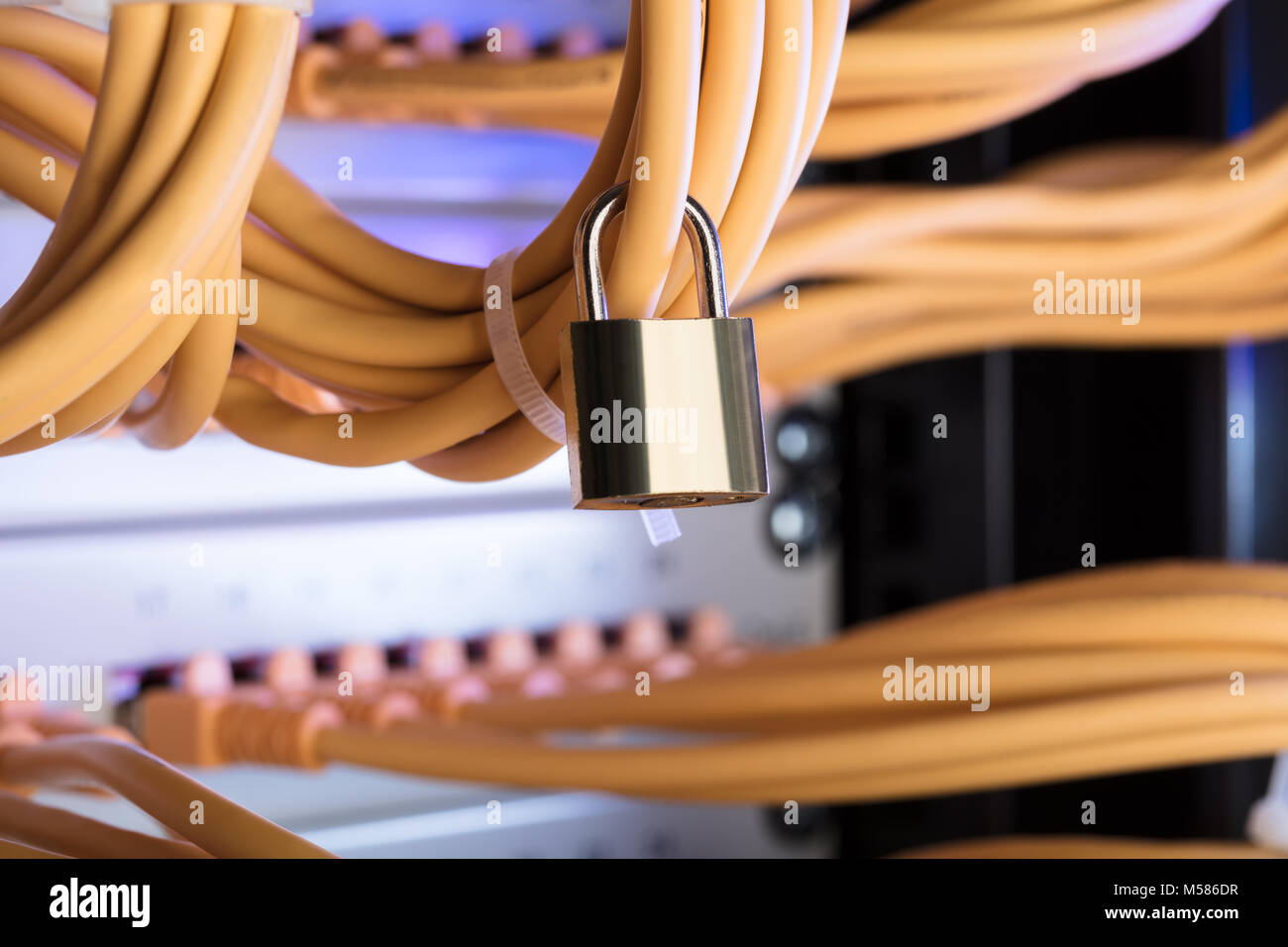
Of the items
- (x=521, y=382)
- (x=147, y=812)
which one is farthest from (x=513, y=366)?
(x=147, y=812)

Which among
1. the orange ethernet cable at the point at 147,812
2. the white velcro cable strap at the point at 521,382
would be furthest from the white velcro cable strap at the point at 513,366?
the orange ethernet cable at the point at 147,812

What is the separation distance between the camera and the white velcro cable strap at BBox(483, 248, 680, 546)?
360mm

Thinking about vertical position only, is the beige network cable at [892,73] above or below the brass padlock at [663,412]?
above

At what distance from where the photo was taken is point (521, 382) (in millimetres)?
361

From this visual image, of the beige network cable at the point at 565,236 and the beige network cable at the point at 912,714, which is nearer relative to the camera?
the beige network cable at the point at 565,236

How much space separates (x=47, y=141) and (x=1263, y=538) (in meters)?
0.60

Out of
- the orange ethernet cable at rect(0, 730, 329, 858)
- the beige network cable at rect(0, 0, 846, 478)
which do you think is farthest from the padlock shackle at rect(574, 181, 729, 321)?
the orange ethernet cable at rect(0, 730, 329, 858)

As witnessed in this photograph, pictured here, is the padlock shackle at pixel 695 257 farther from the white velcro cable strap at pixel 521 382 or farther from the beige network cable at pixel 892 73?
the beige network cable at pixel 892 73

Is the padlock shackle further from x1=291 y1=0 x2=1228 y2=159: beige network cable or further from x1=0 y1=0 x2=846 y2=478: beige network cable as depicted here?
x1=291 y1=0 x2=1228 y2=159: beige network cable

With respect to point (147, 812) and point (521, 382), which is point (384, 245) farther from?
point (147, 812)

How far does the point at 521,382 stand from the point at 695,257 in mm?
66

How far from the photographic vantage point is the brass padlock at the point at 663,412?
29 cm
